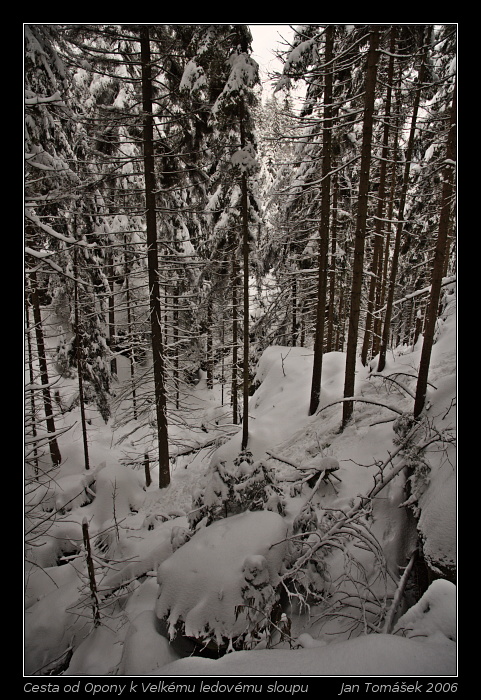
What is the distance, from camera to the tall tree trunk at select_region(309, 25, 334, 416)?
8812 millimetres

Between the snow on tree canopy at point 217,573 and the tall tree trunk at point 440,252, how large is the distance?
397 centimetres

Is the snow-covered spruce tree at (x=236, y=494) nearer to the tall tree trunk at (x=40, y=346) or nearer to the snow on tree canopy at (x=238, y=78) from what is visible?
the tall tree trunk at (x=40, y=346)

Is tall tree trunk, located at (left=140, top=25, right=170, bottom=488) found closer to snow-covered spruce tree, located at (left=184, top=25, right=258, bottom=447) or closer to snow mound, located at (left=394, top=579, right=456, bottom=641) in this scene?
snow-covered spruce tree, located at (left=184, top=25, right=258, bottom=447)

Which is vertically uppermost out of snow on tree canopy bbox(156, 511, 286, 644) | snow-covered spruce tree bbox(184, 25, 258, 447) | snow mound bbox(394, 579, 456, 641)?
snow-covered spruce tree bbox(184, 25, 258, 447)

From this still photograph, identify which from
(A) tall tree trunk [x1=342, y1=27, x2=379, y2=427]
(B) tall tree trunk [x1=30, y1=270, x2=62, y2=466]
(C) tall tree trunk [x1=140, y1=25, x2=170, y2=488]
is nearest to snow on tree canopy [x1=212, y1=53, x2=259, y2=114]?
(C) tall tree trunk [x1=140, y1=25, x2=170, y2=488]

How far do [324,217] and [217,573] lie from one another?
10051 mm

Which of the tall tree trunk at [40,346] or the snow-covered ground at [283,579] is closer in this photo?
the snow-covered ground at [283,579]

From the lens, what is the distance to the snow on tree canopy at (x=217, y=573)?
14.5ft

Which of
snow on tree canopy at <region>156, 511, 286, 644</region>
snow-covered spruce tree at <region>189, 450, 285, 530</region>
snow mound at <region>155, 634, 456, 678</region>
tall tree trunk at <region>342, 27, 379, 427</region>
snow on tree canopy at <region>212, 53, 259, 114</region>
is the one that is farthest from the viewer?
snow on tree canopy at <region>212, 53, 259, 114</region>

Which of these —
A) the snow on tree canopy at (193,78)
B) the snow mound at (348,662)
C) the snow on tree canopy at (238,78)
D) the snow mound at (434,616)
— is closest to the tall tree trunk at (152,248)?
the snow on tree canopy at (193,78)

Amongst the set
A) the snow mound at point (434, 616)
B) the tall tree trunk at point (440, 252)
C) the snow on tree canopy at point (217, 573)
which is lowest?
the snow on tree canopy at point (217, 573)

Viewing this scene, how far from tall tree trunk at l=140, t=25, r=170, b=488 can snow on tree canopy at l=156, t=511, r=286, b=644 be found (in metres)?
5.33

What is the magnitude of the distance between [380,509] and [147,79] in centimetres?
1152
